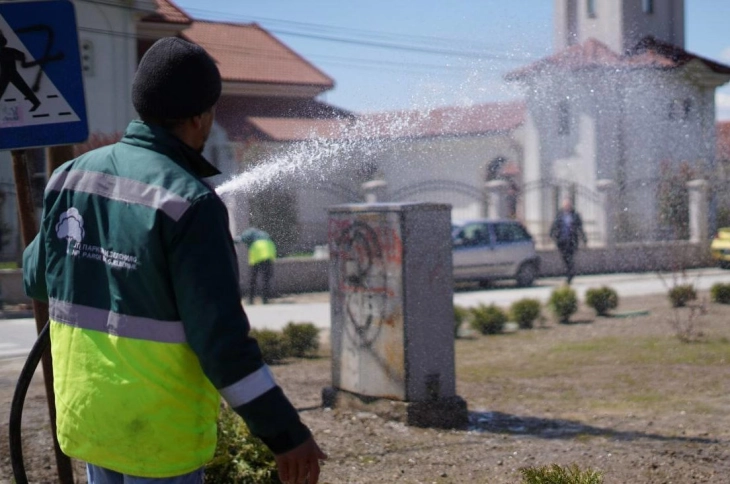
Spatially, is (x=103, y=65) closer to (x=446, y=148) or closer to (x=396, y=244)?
(x=446, y=148)

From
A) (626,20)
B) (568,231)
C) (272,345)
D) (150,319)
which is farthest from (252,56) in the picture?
(150,319)

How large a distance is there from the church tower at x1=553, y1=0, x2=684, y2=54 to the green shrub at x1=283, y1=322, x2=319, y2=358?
12.6 metres

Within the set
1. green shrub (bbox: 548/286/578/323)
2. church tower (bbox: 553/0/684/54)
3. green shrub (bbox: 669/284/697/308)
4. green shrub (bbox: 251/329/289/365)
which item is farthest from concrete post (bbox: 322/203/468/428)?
church tower (bbox: 553/0/684/54)

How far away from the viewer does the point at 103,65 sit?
20.1 metres

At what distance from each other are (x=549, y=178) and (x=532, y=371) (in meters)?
14.7

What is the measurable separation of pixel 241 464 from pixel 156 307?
8.52ft

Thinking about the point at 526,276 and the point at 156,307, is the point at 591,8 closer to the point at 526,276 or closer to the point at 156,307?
the point at 526,276

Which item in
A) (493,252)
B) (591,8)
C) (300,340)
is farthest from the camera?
(591,8)

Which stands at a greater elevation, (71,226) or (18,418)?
(71,226)

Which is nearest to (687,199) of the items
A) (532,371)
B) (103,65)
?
(103,65)

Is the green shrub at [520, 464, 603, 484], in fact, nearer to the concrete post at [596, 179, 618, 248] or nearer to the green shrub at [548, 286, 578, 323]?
the green shrub at [548, 286, 578, 323]

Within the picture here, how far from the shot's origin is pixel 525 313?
1289 centimetres

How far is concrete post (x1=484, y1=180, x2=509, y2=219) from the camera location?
2277 cm

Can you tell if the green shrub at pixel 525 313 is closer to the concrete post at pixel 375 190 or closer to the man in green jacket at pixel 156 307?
the concrete post at pixel 375 190
